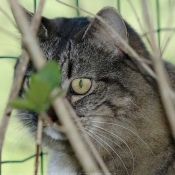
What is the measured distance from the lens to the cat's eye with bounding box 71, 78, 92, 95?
4.98 feet

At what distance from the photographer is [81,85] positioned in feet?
5.06

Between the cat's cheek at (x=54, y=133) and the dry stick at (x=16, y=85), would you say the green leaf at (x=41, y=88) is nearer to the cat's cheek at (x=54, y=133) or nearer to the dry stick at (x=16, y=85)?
the dry stick at (x=16, y=85)

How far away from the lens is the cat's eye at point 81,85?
152cm

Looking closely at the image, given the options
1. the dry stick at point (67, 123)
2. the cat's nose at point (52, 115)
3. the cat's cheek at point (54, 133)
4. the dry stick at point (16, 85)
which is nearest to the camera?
the dry stick at point (67, 123)

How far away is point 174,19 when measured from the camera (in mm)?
2975

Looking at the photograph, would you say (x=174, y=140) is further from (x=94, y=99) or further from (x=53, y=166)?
(x=53, y=166)

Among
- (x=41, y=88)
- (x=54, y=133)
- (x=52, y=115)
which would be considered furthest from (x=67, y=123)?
(x=54, y=133)

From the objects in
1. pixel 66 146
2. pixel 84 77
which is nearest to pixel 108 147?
pixel 66 146

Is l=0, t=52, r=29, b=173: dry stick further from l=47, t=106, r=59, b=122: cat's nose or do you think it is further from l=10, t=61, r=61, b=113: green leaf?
l=47, t=106, r=59, b=122: cat's nose

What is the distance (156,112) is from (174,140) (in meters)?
0.12

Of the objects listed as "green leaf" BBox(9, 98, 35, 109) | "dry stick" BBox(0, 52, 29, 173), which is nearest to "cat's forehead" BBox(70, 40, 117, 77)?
"dry stick" BBox(0, 52, 29, 173)

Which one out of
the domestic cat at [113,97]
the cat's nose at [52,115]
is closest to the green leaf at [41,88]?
the cat's nose at [52,115]

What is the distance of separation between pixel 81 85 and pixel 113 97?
118mm

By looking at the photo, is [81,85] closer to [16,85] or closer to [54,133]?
[54,133]
